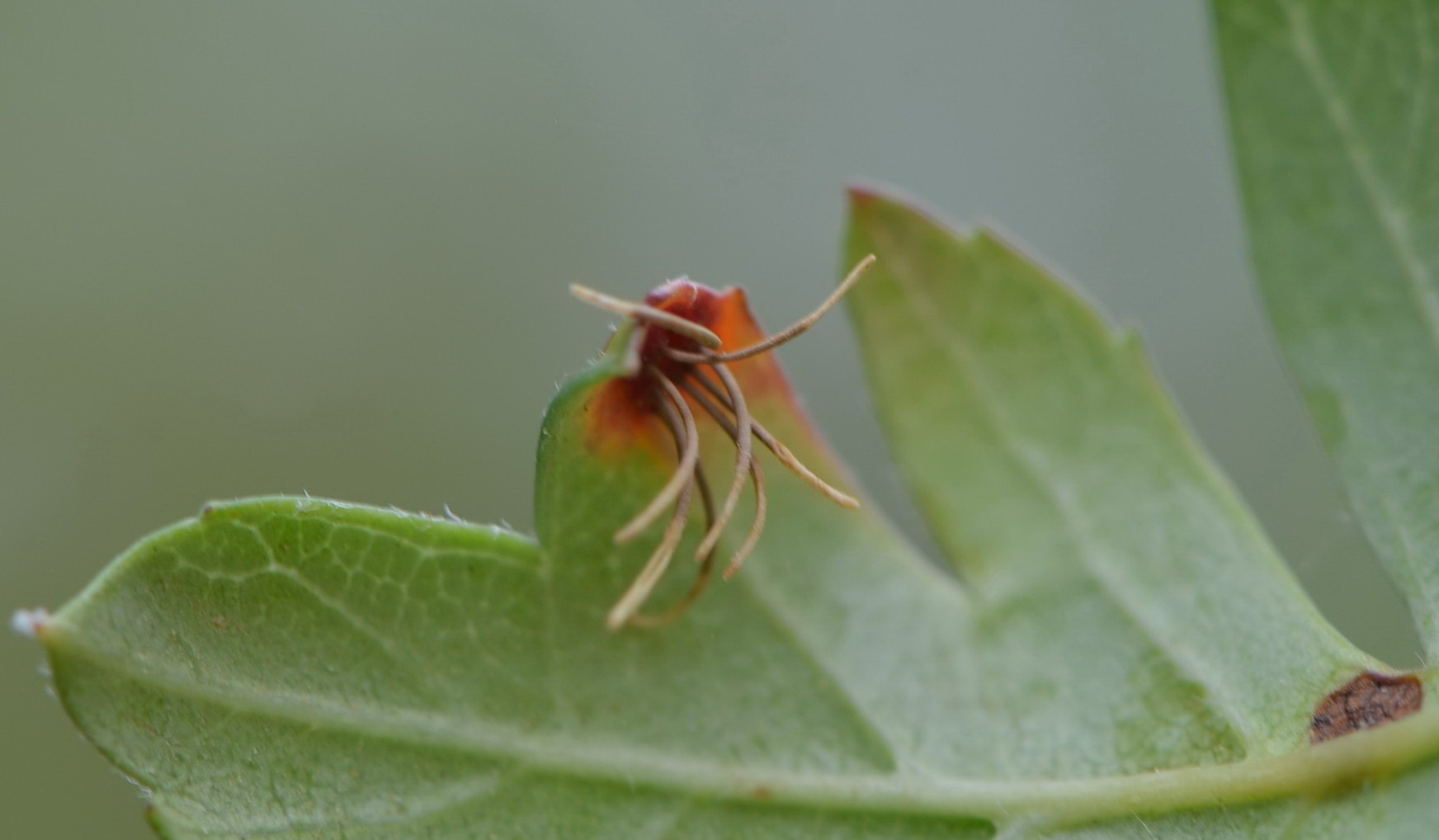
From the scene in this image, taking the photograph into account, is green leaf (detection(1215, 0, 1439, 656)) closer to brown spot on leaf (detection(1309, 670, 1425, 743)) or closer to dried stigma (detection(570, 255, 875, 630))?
brown spot on leaf (detection(1309, 670, 1425, 743))

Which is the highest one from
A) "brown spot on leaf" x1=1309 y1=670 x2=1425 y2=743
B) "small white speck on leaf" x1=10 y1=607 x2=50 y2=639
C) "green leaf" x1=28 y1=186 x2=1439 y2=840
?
"small white speck on leaf" x1=10 y1=607 x2=50 y2=639

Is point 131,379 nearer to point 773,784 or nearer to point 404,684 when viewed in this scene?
point 404,684

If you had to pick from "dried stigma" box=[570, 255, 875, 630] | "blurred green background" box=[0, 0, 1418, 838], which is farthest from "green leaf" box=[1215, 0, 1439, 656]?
"blurred green background" box=[0, 0, 1418, 838]

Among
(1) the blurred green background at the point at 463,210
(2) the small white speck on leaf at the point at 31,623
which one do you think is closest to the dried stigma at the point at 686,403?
(2) the small white speck on leaf at the point at 31,623

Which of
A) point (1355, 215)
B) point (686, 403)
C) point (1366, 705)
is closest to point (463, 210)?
point (686, 403)

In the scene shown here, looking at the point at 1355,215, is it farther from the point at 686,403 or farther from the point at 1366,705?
the point at 686,403

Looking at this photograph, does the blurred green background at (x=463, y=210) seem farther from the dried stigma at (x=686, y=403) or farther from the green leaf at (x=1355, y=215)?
the dried stigma at (x=686, y=403)
